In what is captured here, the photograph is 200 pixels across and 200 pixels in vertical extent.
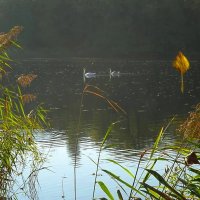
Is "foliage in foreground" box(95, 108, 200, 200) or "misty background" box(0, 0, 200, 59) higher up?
"misty background" box(0, 0, 200, 59)

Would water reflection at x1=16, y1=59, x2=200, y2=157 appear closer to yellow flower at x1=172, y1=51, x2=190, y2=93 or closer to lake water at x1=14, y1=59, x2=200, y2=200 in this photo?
lake water at x1=14, y1=59, x2=200, y2=200

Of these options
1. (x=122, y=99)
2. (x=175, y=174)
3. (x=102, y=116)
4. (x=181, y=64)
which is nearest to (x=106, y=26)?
(x=122, y=99)

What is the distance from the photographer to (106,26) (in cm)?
5203

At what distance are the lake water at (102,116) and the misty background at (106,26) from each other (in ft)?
35.7

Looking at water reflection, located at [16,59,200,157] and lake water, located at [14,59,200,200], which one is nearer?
lake water, located at [14,59,200,200]

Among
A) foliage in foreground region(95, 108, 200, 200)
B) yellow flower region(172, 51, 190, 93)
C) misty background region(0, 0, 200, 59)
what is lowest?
foliage in foreground region(95, 108, 200, 200)

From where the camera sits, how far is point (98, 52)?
1998 inches

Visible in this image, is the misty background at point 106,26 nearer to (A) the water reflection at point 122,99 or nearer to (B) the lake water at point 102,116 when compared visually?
(A) the water reflection at point 122,99

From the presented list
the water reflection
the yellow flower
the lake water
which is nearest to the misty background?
the water reflection

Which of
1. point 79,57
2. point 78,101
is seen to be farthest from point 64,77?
point 79,57

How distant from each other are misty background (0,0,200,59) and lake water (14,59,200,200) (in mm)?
10870

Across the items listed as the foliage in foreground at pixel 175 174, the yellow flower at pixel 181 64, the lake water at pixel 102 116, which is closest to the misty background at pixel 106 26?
the lake water at pixel 102 116

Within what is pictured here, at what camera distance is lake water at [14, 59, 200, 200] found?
9.29 metres

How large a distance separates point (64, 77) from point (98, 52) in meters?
19.0
